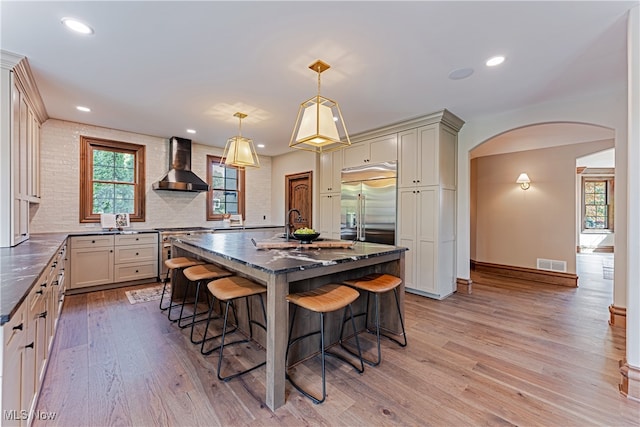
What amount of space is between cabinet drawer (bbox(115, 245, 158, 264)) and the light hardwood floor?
4.43 ft

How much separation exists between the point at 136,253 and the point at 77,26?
3.37m

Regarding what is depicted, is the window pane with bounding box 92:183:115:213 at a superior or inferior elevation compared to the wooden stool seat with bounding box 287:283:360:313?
superior

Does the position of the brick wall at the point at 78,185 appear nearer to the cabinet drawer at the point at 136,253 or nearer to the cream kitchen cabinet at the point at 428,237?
the cabinet drawer at the point at 136,253

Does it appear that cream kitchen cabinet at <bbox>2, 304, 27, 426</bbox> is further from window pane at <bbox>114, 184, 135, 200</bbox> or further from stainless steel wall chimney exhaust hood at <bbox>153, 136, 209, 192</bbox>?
window pane at <bbox>114, 184, 135, 200</bbox>

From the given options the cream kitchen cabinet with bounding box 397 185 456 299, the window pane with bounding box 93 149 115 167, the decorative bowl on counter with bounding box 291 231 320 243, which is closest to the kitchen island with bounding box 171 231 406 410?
the decorative bowl on counter with bounding box 291 231 320 243

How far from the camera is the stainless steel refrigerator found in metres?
4.40

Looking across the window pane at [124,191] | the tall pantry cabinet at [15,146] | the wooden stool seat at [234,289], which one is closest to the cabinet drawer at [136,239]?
the window pane at [124,191]

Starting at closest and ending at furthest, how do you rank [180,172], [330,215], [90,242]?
[90,242]
[180,172]
[330,215]

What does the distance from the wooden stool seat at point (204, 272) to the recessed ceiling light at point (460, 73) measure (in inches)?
119

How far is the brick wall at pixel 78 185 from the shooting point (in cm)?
423

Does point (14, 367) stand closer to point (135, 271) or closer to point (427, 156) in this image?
point (135, 271)

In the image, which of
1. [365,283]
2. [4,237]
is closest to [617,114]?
[365,283]

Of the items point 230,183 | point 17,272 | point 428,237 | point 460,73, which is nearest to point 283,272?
point 17,272

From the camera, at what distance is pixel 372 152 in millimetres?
4691
